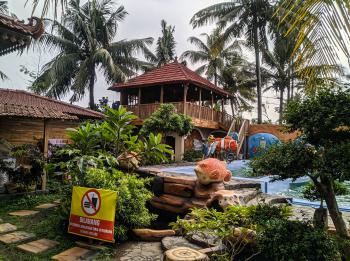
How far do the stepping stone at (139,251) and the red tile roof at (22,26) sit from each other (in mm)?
3817

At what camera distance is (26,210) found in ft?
19.1

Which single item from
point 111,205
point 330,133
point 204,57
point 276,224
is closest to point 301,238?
point 276,224

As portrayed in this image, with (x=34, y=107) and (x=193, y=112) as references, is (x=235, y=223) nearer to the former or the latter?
(x=34, y=107)

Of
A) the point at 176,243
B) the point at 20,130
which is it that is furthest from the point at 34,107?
the point at 176,243

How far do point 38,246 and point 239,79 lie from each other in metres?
21.6

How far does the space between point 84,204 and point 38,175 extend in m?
3.16

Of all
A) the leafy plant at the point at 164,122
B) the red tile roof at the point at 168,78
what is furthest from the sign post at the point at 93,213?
the red tile roof at the point at 168,78

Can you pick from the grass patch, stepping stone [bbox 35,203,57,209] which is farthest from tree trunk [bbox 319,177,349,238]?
stepping stone [bbox 35,203,57,209]

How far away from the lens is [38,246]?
4.08m

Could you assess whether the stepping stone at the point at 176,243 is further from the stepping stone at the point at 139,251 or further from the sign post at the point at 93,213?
the sign post at the point at 93,213

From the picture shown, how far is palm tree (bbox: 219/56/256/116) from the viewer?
2323 centimetres

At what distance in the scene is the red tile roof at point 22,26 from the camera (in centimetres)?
447

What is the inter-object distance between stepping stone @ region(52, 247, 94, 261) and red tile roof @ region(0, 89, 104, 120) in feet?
10.8

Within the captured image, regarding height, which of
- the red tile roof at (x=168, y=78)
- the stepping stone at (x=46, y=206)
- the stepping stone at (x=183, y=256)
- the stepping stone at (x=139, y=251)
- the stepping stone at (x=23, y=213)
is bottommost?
the stepping stone at (x=139, y=251)
